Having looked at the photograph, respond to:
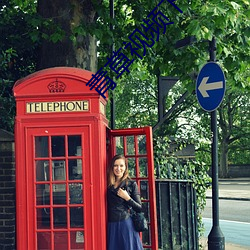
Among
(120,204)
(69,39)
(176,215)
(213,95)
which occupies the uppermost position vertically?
(69,39)

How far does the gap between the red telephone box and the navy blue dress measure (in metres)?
0.23

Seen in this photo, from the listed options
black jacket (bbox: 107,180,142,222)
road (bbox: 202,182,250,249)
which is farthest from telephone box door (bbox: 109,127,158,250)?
road (bbox: 202,182,250,249)

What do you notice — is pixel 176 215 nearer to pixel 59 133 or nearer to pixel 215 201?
pixel 215 201

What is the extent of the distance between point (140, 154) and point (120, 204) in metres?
0.88

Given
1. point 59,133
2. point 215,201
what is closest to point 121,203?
point 59,133

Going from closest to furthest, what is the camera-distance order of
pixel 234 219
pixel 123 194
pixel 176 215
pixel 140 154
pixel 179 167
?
pixel 123 194, pixel 140 154, pixel 176 215, pixel 179 167, pixel 234 219

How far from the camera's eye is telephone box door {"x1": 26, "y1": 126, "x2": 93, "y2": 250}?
556 cm

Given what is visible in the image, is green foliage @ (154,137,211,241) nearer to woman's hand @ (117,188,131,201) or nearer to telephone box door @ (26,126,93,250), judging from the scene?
Answer: woman's hand @ (117,188,131,201)

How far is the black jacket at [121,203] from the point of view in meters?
5.88

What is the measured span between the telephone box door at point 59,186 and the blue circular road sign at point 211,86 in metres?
2.69

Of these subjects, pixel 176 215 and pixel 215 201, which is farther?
pixel 176 215

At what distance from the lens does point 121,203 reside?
19.4 feet

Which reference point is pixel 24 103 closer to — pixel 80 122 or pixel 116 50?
pixel 80 122

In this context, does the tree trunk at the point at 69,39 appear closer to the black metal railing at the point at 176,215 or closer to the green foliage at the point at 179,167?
the green foliage at the point at 179,167
